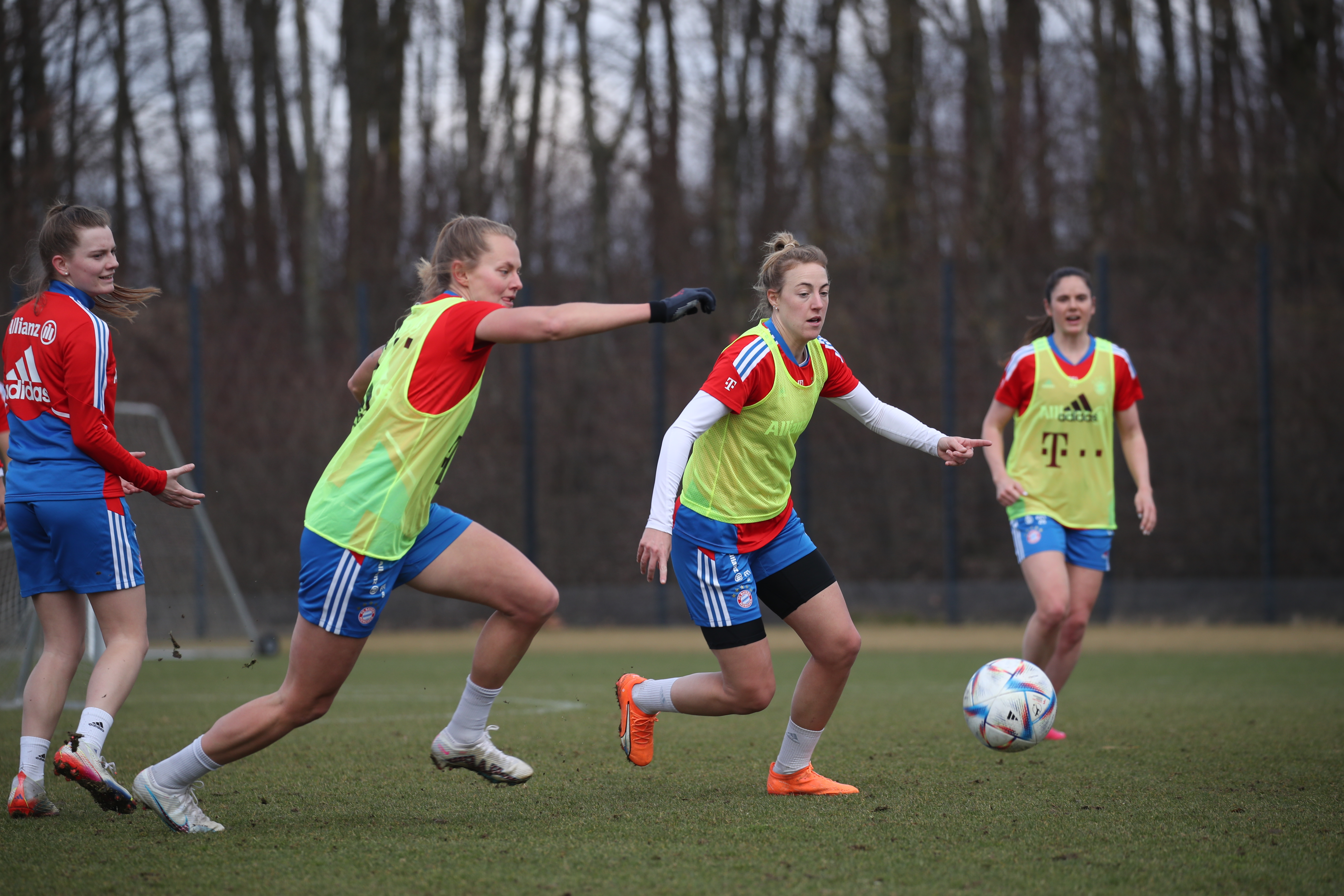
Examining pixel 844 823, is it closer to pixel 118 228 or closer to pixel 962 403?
pixel 962 403

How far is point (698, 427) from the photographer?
13.8ft

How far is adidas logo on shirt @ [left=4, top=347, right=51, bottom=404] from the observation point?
4.32m

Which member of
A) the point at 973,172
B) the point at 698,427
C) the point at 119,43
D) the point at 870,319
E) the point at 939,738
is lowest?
the point at 939,738

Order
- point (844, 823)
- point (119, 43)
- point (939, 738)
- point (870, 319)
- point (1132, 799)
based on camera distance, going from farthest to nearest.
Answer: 1. point (119, 43)
2. point (870, 319)
3. point (939, 738)
4. point (1132, 799)
5. point (844, 823)

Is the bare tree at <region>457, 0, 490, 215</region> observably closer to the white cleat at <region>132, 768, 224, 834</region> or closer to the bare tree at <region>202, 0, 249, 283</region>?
the bare tree at <region>202, 0, 249, 283</region>

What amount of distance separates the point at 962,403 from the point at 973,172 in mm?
5284

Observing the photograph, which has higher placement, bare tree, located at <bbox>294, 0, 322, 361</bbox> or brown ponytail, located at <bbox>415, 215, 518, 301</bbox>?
bare tree, located at <bbox>294, 0, 322, 361</bbox>

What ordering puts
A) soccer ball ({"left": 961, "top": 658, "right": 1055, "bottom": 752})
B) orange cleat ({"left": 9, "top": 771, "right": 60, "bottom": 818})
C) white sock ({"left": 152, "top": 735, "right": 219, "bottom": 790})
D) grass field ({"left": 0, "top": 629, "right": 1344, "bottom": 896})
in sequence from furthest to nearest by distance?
soccer ball ({"left": 961, "top": 658, "right": 1055, "bottom": 752}), orange cleat ({"left": 9, "top": 771, "right": 60, "bottom": 818}), white sock ({"left": 152, "top": 735, "right": 219, "bottom": 790}), grass field ({"left": 0, "top": 629, "right": 1344, "bottom": 896})

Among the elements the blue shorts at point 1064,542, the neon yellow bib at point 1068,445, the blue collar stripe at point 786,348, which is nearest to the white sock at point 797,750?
the blue collar stripe at point 786,348

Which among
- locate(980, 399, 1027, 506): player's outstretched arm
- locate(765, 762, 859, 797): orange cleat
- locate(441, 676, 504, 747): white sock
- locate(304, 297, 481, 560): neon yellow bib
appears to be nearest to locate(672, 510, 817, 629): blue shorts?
locate(765, 762, 859, 797): orange cleat

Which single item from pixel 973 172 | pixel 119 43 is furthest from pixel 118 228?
pixel 973 172

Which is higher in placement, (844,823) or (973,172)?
(973,172)

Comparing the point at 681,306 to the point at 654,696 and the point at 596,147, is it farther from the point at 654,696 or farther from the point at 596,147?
the point at 596,147

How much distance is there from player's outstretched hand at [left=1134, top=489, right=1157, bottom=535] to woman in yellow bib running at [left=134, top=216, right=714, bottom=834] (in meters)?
3.21
